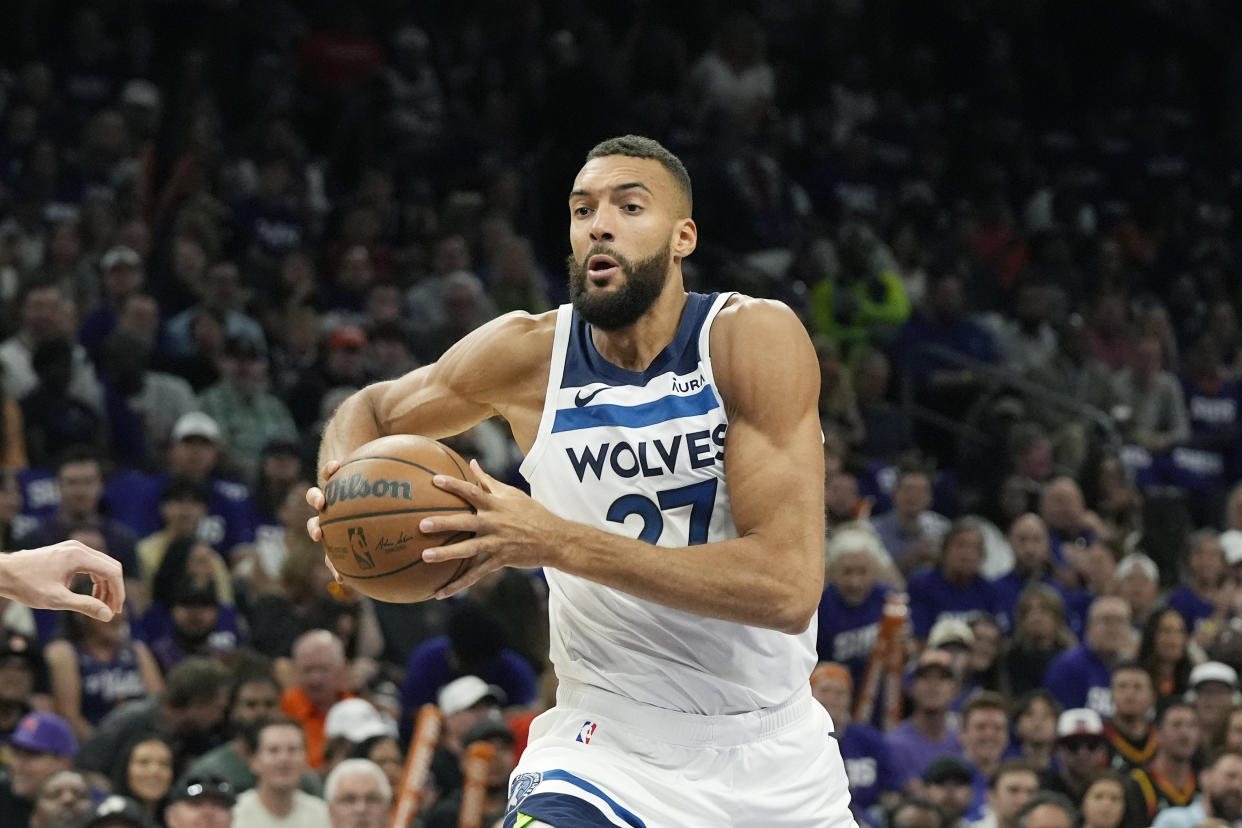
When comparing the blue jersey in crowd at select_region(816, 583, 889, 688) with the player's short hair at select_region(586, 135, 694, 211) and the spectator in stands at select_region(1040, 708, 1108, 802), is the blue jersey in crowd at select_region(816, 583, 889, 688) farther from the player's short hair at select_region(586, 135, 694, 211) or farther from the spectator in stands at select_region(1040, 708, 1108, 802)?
the player's short hair at select_region(586, 135, 694, 211)

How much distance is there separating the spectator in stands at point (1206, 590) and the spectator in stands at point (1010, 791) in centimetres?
336

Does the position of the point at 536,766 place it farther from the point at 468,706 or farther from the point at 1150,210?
the point at 1150,210

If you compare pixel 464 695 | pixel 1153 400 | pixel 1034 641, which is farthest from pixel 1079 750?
pixel 1153 400

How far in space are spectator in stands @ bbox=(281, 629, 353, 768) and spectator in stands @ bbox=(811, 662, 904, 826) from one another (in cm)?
227

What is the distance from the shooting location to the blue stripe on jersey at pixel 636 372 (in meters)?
4.89

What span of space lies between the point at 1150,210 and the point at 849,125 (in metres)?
2.86

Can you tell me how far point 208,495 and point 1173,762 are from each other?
5.23 m

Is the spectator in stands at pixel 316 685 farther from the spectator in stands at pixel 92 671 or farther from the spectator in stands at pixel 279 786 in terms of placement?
the spectator in stands at pixel 279 786

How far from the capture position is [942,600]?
1150cm

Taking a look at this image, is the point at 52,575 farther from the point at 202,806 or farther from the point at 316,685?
the point at 316,685

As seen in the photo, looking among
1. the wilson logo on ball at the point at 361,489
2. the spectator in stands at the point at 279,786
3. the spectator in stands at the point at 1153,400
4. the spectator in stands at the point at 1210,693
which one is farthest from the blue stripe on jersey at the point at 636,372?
the spectator in stands at the point at 1153,400

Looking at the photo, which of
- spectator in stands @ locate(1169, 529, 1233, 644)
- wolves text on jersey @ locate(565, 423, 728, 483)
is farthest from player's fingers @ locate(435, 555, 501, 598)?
spectator in stands @ locate(1169, 529, 1233, 644)

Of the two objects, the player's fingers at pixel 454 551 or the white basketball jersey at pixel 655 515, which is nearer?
the player's fingers at pixel 454 551

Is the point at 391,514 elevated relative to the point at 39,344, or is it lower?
lower
